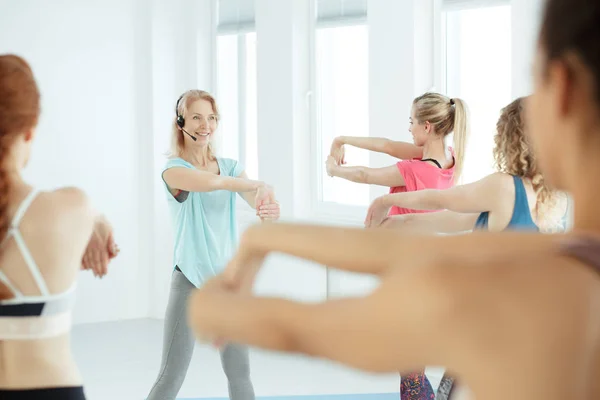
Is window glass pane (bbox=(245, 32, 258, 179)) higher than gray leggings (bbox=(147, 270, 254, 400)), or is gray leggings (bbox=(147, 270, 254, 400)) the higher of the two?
window glass pane (bbox=(245, 32, 258, 179))

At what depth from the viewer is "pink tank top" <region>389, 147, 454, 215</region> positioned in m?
3.65

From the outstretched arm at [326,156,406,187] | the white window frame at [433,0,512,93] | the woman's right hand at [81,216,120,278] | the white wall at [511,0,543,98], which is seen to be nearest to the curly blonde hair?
the outstretched arm at [326,156,406,187]

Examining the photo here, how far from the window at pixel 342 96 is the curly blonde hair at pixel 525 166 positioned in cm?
339

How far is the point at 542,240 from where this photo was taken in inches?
24.8

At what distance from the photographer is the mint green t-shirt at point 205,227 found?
12.5 ft

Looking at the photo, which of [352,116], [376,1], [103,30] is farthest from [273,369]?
[103,30]

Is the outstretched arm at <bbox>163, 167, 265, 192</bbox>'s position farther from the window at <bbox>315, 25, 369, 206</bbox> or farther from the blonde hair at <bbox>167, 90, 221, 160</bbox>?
the window at <bbox>315, 25, 369, 206</bbox>

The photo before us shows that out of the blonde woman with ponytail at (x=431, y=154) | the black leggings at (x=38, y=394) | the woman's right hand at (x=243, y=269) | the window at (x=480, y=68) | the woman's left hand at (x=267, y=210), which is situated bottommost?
the black leggings at (x=38, y=394)

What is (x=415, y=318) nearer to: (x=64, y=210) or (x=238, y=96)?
(x=64, y=210)

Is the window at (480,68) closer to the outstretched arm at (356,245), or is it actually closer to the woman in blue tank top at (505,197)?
the woman in blue tank top at (505,197)

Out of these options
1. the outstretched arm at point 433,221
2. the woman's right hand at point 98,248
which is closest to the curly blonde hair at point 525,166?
the outstretched arm at point 433,221

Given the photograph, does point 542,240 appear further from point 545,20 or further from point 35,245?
point 35,245

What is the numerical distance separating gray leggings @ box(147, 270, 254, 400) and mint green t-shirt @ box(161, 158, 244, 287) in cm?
12

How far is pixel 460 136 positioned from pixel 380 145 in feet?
1.42
